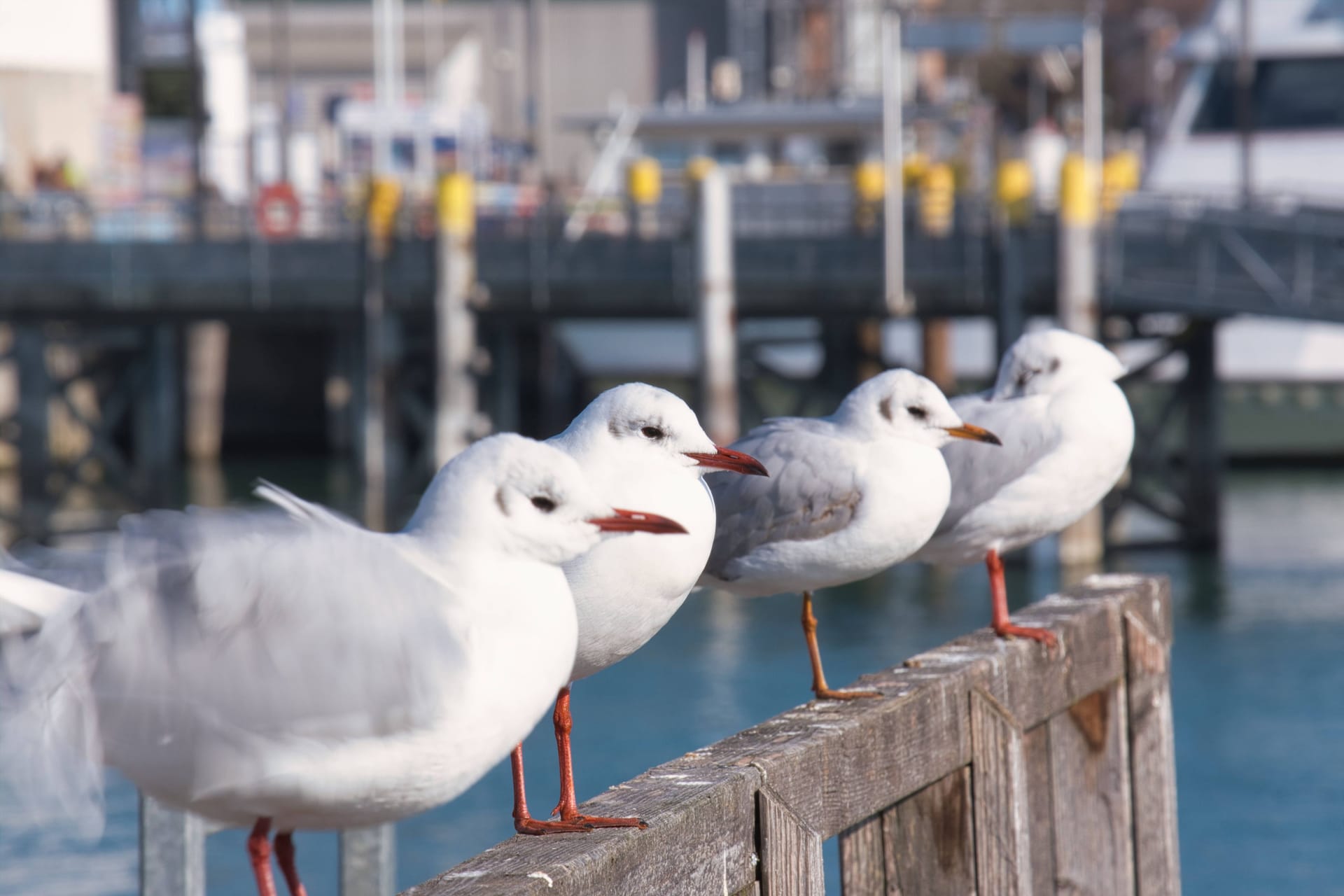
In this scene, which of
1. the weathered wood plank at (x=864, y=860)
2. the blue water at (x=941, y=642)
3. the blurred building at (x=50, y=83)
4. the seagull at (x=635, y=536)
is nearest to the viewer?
the seagull at (x=635, y=536)

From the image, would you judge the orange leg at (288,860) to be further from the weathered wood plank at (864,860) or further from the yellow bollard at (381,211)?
the yellow bollard at (381,211)

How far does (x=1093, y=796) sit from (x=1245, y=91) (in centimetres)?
2406

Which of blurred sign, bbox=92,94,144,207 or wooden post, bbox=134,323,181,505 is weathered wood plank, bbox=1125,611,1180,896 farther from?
blurred sign, bbox=92,94,144,207

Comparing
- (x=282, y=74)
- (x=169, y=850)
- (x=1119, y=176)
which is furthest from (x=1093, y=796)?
(x=282, y=74)

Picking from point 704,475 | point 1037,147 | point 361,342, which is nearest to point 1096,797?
point 704,475

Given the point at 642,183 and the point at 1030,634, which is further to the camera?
the point at 642,183

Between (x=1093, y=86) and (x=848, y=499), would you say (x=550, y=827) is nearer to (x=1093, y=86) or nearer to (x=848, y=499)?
(x=848, y=499)

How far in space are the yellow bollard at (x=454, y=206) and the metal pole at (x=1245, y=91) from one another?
9946mm

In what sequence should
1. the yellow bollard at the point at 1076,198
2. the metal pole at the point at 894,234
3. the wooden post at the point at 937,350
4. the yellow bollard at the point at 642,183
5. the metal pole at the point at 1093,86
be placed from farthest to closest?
1. the wooden post at the point at 937,350
2. the yellow bollard at the point at 642,183
3. the metal pole at the point at 1093,86
4. the metal pole at the point at 894,234
5. the yellow bollard at the point at 1076,198

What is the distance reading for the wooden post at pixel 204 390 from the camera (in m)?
36.2

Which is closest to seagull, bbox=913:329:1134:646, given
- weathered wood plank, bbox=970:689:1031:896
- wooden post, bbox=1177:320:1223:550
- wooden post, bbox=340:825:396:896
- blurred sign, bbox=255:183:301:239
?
weathered wood plank, bbox=970:689:1031:896

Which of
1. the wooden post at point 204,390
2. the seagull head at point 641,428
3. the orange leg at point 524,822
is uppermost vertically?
the seagull head at point 641,428

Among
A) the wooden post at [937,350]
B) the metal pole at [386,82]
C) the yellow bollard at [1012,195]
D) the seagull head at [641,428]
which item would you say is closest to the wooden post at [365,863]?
the seagull head at [641,428]

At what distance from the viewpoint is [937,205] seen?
2308 centimetres
